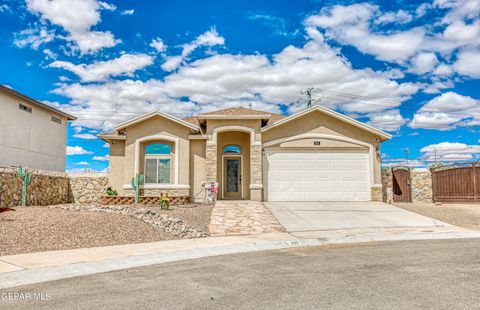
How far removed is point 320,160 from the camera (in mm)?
Result: 20156

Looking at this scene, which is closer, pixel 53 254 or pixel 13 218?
pixel 53 254

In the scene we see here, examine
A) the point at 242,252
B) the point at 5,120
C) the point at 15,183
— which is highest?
the point at 5,120

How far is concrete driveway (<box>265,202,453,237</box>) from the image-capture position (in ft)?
43.7

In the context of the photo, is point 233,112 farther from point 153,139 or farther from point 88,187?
point 88,187

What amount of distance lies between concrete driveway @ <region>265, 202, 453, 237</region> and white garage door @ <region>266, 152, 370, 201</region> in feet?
3.38

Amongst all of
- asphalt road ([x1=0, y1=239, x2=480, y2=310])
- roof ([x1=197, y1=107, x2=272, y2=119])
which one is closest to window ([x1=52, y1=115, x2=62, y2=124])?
roof ([x1=197, y1=107, x2=272, y2=119])

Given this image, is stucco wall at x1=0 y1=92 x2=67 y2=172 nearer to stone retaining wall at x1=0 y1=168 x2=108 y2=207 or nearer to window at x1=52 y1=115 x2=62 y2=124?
window at x1=52 y1=115 x2=62 y2=124

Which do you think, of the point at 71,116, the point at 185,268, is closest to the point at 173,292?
the point at 185,268

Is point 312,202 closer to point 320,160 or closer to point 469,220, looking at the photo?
point 320,160

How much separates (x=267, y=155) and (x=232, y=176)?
288 centimetres

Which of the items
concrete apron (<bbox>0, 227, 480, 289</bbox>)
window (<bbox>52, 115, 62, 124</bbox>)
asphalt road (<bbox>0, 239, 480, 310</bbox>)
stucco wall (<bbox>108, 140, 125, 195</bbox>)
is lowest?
concrete apron (<bbox>0, 227, 480, 289</bbox>)

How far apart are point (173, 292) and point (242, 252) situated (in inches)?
147

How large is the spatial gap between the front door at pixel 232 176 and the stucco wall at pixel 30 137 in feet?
42.2

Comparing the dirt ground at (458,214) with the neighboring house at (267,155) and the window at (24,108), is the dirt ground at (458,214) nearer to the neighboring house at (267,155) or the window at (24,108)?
the neighboring house at (267,155)
